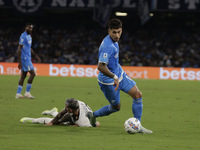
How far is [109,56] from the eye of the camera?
24.4ft

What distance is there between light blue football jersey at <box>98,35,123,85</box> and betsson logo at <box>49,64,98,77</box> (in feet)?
63.2

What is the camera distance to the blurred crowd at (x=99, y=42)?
31641 millimetres

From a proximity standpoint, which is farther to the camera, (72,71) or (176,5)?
(176,5)

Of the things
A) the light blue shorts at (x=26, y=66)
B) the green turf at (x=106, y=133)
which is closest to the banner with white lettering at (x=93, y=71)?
the light blue shorts at (x=26, y=66)

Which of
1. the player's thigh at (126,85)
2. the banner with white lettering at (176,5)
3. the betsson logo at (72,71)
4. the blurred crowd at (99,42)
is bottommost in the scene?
the betsson logo at (72,71)

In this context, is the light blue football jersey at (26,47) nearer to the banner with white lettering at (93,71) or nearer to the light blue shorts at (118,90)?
the light blue shorts at (118,90)

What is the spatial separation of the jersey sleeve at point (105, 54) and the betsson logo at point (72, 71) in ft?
64.4

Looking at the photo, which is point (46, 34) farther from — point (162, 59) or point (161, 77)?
point (161, 77)

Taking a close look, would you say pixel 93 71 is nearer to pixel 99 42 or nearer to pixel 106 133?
pixel 99 42

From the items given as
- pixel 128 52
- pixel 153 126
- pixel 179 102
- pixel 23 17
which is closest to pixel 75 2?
pixel 128 52

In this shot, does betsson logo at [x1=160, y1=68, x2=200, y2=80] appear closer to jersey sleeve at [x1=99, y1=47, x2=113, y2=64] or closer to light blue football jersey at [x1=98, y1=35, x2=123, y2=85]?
light blue football jersey at [x1=98, y1=35, x2=123, y2=85]

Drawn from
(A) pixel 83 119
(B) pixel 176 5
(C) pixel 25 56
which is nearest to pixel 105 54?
(A) pixel 83 119

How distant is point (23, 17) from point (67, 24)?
375 cm

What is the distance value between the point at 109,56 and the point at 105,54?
0.12m
